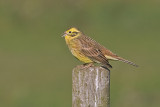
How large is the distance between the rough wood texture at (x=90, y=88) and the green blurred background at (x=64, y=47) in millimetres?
4971

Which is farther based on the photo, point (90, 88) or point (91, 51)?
point (91, 51)

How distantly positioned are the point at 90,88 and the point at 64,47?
9146 mm

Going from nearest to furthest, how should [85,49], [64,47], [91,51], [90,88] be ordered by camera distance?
[90,88] → [91,51] → [85,49] → [64,47]

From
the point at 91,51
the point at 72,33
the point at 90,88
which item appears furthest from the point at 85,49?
the point at 90,88

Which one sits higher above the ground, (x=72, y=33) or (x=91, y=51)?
(x=72, y=33)

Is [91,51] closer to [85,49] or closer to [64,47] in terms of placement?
[85,49]

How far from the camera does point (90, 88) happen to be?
6586 mm

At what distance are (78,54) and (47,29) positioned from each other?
8.79 m

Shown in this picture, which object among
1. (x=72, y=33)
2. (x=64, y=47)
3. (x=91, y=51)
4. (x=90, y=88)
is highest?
(x=64, y=47)

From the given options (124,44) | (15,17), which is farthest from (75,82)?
(15,17)

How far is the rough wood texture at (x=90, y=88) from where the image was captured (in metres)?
6.58

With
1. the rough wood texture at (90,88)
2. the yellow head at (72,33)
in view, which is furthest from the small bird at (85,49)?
the rough wood texture at (90,88)

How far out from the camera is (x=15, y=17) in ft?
62.8

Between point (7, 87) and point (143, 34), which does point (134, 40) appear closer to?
point (143, 34)
